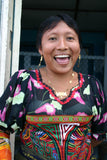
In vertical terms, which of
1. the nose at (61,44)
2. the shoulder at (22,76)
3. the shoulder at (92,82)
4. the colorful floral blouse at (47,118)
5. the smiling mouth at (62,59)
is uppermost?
the nose at (61,44)

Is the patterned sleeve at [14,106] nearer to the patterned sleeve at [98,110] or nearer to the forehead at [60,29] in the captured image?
the forehead at [60,29]

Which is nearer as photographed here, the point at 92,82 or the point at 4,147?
the point at 4,147

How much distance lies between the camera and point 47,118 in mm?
1157

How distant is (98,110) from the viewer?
129 cm

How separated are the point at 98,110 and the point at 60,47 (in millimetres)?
433

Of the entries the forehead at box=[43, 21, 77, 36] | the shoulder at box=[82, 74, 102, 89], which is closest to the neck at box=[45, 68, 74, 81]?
the shoulder at box=[82, 74, 102, 89]

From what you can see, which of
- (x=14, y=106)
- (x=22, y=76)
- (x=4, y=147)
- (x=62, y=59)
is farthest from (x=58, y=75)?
(x=4, y=147)

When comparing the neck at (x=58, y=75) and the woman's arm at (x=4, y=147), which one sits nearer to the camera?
the woman's arm at (x=4, y=147)

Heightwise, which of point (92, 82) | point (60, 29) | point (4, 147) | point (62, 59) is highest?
point (60, 29)

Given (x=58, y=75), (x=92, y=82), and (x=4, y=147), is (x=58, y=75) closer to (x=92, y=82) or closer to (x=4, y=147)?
(x=92, y=82)

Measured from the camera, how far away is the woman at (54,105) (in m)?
1.18

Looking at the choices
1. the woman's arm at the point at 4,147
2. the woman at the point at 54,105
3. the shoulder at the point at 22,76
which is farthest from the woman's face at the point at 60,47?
the woman's arm at the point at 4,147

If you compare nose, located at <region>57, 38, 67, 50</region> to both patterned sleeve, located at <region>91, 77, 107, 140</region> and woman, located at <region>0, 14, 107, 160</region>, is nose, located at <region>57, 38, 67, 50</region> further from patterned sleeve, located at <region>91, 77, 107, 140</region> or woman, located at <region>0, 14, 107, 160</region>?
patterned sleeve, located at <region>91, 77, 107, 140</region>

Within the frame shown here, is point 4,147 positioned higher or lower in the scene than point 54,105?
lower
